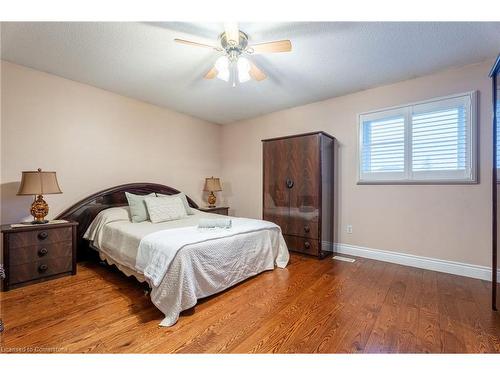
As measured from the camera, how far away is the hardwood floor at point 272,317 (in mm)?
1381

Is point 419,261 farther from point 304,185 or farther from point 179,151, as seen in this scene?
point 179,151

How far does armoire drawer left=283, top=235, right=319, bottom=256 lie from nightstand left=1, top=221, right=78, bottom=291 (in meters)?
2.68

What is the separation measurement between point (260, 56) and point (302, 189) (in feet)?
5.65

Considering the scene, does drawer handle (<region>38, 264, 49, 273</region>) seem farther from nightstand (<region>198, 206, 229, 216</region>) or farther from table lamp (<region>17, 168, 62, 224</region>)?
nightstand (<region>198, 206, 229, 216</region>)

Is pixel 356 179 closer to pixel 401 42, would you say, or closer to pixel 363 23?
pixel 401 42

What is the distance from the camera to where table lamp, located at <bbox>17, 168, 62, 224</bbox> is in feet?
7.31

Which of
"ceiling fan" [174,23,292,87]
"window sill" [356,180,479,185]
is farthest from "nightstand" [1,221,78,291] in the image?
"window sill" [356,180,479,185]

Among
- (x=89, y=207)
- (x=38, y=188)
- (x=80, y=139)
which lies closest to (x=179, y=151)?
(x=80, y=139)

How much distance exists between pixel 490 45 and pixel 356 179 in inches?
70.7

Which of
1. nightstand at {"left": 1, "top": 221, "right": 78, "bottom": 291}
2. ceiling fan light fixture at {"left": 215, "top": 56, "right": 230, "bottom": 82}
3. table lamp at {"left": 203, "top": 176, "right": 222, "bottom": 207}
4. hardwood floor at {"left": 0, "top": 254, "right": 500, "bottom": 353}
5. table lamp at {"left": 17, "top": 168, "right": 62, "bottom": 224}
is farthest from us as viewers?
table lamp at {"left": 203, "top": 176, "right": 222, "bottom": 207}

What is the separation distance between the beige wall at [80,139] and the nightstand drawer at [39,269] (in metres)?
0.66

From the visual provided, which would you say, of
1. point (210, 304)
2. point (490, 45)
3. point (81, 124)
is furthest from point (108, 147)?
point (490, 45)

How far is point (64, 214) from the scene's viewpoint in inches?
108

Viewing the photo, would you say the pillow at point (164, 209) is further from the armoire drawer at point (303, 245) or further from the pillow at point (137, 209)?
the armoire drawer at point (303, 245)
